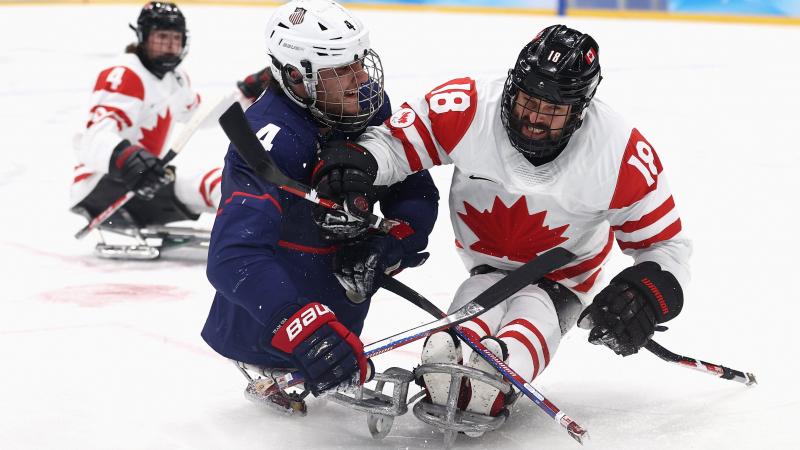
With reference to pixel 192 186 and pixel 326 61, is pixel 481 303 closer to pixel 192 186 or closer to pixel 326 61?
pixel 326 61

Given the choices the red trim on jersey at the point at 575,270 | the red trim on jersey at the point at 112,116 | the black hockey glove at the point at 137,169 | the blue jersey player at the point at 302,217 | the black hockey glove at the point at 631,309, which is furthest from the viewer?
the red trim on jersey at the point at 112,116

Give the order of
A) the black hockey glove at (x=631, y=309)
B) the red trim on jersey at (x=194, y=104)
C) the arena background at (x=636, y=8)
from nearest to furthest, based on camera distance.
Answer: the black hockey glove at (x=631, y=309) < the red trim on jersey at (x=194, y=104) < the arena background at (x=636, y=8)

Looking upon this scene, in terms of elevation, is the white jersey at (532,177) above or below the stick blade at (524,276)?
above

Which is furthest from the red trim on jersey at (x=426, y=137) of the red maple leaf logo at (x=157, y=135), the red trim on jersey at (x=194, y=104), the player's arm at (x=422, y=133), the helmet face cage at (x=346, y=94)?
the red trim on jersey at (x=194, y=104)

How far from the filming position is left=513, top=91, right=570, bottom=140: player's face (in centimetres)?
236

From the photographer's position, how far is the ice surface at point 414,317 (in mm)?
2498

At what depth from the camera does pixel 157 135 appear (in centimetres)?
456

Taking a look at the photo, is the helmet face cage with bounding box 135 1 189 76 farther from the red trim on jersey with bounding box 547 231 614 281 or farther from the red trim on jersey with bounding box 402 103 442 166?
the red trim on jersey with bounding box 547 231 614 281

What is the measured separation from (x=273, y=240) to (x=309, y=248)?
0.82 ft

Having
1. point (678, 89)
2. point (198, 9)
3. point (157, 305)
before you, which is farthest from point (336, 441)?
point (198, 9)

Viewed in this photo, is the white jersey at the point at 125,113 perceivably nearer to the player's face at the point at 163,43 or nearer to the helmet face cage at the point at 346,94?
the player's face at the point at 163,43

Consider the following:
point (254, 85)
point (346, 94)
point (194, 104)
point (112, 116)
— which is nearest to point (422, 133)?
point (346, 94)

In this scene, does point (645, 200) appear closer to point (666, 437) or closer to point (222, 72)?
point (666, 437)

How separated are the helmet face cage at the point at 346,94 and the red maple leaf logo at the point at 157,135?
2.16 meters
